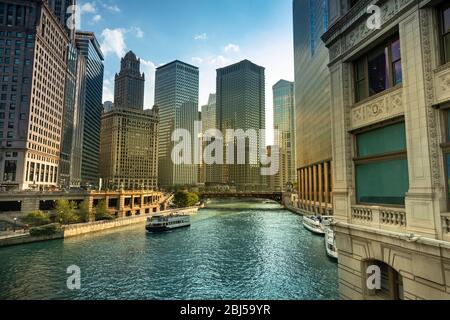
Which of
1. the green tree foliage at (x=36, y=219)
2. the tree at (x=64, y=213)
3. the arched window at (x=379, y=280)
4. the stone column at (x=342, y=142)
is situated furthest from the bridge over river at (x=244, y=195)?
the arched window at (x=379, y=280)

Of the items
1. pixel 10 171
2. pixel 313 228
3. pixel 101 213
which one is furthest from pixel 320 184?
pixel 10 171

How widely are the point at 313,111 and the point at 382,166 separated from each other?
109m

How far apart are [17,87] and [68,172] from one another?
59581 mm

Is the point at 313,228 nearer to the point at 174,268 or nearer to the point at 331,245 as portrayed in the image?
the point at 331,245

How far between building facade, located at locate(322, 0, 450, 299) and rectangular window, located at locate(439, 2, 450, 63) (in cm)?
3

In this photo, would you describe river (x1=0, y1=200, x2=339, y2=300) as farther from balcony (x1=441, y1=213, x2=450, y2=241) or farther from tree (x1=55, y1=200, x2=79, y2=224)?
balcony (x1=441, y1=213, x2=450, y2=241)

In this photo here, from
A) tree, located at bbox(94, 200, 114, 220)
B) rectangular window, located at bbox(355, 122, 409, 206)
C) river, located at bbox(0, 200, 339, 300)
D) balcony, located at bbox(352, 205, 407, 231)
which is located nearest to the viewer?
balcony, located at bbox(352, 205, 407, 231)

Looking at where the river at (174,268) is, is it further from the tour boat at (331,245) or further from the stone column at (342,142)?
the stone column at (342,142)

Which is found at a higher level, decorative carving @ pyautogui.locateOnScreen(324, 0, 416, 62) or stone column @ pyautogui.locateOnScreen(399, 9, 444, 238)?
decorative carving @ pyautogui.locateOnScreen(324, 0, 416, 62)

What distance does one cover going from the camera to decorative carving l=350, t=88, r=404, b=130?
10.2 m

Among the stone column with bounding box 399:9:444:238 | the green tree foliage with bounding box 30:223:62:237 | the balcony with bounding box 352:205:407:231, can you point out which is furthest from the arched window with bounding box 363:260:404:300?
the green tree foliage with bounding box 30:223:62:237

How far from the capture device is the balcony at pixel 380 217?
9594 millimetres

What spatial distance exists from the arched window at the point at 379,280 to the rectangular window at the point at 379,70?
7.13 meters
